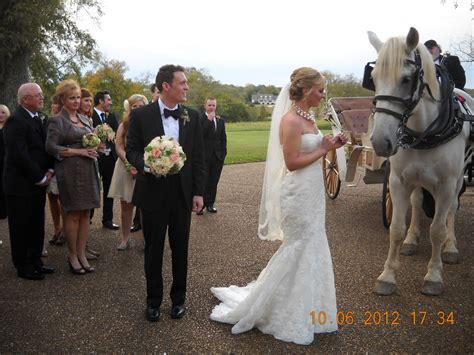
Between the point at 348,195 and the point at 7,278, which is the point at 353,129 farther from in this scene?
the point at 7,278

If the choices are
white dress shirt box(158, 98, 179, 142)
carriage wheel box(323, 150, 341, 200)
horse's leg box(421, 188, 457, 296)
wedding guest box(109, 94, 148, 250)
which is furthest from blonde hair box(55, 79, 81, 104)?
carriage wheel box(323, 150, 341, 200)

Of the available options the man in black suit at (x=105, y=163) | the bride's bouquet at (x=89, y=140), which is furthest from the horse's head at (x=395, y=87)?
the man in black suit at (x=105, y=163)

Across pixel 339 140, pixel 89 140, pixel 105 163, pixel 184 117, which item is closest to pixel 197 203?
pixel 184 117

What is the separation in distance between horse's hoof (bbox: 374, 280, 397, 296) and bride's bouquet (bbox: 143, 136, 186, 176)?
8.21 feet

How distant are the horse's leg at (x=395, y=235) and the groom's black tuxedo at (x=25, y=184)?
12.8ft

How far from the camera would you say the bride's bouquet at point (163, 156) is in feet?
10.4

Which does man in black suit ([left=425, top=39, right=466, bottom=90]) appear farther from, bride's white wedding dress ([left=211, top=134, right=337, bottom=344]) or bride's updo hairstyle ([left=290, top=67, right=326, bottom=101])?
bride's white wedding dress ([left=211, top=134, right=337, bottom=344])

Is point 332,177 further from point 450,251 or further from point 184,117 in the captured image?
point 184,117

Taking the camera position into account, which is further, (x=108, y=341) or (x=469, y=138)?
(x=469, y=138)

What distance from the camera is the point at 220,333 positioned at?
350 cm

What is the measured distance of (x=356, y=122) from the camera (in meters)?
7.44

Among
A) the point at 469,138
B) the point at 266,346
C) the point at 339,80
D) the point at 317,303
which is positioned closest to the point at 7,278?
the point at 266,346

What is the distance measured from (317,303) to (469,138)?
9.66ft
